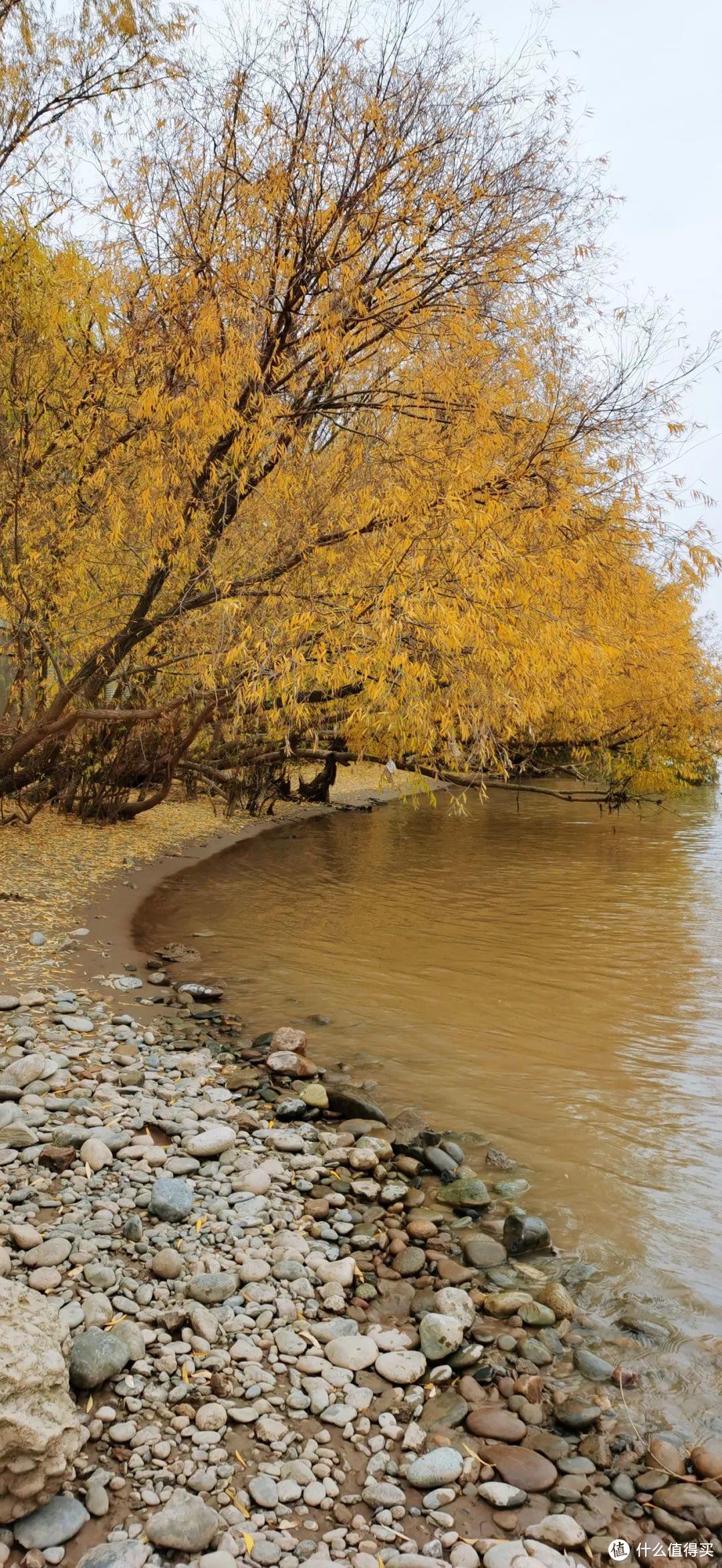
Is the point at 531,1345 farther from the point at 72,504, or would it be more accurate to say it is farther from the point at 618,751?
the point at 618,751

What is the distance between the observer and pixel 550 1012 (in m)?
7.35

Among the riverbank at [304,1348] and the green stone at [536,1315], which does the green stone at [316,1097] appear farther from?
the green stone at [536,1315]

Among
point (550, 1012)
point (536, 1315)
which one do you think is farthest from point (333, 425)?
point (536, 1315)

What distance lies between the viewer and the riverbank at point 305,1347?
246cm

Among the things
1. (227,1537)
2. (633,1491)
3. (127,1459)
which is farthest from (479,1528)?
(127,1459)

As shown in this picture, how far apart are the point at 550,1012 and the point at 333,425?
5.45m

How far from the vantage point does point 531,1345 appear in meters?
3.26

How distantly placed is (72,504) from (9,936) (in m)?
4.20

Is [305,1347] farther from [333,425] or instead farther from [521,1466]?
[333,425]

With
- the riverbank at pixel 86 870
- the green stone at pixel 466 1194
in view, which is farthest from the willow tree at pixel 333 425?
the green stone at pixel 466 1194

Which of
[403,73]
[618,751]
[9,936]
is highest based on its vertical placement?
[403,73]

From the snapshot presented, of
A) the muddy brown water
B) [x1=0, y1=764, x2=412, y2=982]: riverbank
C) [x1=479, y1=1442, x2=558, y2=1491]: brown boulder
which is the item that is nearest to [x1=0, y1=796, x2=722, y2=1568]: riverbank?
[x1=479, y1=1442, x2=558, y2=1491]: brown boulder

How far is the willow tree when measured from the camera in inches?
271

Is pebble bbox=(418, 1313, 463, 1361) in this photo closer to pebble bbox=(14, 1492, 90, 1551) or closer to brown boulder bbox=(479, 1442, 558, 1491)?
brown boulder bbox=(479, 1442, 558, 1491)
